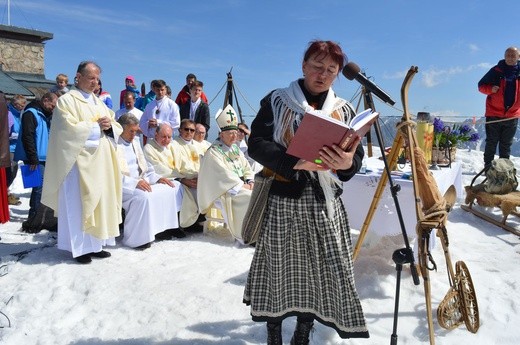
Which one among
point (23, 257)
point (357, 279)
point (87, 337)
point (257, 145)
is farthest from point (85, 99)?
point (357, 279)

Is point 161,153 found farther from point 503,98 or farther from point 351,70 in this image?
point 503,98

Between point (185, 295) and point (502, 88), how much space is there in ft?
21.2

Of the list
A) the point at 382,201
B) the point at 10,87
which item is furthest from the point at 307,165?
the point at 10,87

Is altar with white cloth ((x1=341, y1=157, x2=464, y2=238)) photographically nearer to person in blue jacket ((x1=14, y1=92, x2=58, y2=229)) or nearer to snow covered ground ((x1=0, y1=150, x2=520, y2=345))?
snow covered ground ((x1=0, y1=150, x2=520, y2=345))

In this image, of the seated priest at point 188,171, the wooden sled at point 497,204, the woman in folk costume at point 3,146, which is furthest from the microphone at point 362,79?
the woman in folk costume at point 3,146

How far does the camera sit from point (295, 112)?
2115 millimetres

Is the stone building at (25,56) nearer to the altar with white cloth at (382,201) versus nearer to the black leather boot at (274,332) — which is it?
the altar with white cloth at (382,201)

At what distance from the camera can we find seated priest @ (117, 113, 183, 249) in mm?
5043

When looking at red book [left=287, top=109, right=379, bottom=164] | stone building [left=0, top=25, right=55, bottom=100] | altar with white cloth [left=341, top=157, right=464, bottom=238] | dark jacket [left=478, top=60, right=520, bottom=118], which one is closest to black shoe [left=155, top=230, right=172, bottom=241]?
altar with white cloth [left=341, top=157, right=464, bottom=238]

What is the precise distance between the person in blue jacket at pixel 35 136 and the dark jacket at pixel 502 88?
706 centimetres

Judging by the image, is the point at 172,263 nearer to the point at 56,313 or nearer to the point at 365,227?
the point at 56,313

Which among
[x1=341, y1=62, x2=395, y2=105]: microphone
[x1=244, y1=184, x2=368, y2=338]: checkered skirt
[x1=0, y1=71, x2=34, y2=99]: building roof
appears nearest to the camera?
[x1=341, y1=62, x2=395, y2=105]: microphone

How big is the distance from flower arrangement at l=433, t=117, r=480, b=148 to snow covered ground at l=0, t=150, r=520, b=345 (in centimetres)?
123

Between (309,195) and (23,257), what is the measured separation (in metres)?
3.67
